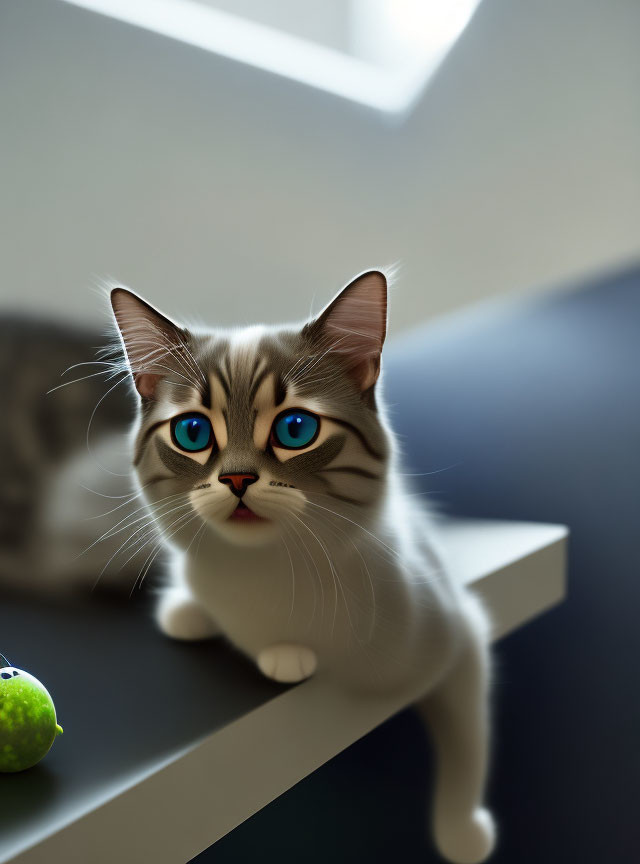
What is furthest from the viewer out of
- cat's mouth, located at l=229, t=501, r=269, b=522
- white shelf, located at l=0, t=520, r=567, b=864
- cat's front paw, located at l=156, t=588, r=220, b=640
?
cat's front paw, located at l=156, t=588, r=220, b=640

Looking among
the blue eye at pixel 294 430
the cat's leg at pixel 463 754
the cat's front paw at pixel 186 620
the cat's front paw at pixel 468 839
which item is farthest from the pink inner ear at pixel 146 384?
the cat's front paw at pixel 468 839

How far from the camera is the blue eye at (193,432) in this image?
641mm

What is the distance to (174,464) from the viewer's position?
65 cm

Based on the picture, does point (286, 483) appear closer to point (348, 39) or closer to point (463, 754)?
point (463, 754)

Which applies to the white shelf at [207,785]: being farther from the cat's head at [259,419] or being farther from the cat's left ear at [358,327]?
the cat's left ear at [358,327]

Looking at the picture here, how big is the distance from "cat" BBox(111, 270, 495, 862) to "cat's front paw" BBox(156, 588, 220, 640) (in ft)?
0.17

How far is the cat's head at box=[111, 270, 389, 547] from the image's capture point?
622mm

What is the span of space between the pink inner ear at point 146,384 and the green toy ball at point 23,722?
0.25m

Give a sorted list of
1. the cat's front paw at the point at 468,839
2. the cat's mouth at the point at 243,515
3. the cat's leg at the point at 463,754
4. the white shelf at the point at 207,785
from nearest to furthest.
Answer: the white shelf at the point at 207,785
the cat's mouth at the point at 243,515
the cat's leg at the point at 463,754
the cat's front paw at the point at 468,839

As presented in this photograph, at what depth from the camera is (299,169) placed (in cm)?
106

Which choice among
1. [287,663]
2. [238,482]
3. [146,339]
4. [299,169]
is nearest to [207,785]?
[287,663]

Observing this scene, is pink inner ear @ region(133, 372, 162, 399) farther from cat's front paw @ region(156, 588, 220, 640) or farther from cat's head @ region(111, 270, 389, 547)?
cat's front paw @ region(156, 588, 220, 640)

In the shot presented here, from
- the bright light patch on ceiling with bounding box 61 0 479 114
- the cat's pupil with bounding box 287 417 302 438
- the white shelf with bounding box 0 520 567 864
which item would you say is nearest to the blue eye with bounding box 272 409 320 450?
the cat's pupil with bounding box 287 417 302 438

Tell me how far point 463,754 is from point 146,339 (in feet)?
2.27
